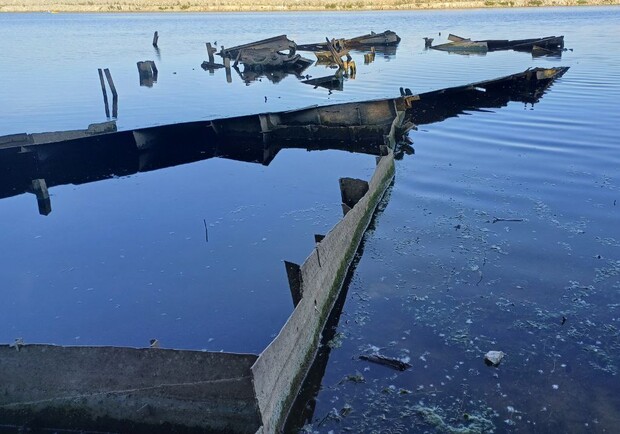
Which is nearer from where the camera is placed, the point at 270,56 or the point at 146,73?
the point at 146,73

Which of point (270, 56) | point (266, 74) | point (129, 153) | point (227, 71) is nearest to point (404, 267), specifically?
point (129, 153)

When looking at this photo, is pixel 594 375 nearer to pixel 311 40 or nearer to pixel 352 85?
pixel 352 85

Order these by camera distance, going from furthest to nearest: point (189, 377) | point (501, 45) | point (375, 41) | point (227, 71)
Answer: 1. point (375, 41)
2. point (501, 45)
3. point (227, 71)
4. point (189, 377)

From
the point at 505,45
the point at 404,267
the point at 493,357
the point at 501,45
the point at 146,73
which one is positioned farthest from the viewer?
the point at 501,45

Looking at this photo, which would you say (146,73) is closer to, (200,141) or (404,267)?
(200,141)

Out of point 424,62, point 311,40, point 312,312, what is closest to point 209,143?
point 312,312

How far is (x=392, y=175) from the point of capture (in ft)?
51.5

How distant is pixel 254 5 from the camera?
320ft

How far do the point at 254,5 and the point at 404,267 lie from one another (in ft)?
314

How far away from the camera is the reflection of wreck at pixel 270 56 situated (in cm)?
3788

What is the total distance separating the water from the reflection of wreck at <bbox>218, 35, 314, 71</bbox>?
15.8 m

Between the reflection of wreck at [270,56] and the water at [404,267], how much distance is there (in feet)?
51.8

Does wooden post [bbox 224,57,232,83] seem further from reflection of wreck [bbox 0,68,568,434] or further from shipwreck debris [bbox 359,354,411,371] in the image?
shipwreck debris [bbox 359,354,411,371]

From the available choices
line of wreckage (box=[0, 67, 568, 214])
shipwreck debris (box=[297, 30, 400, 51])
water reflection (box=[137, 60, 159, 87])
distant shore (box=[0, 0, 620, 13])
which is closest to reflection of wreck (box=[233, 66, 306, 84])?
water reflection (box=[137, 60, 159, 87])
